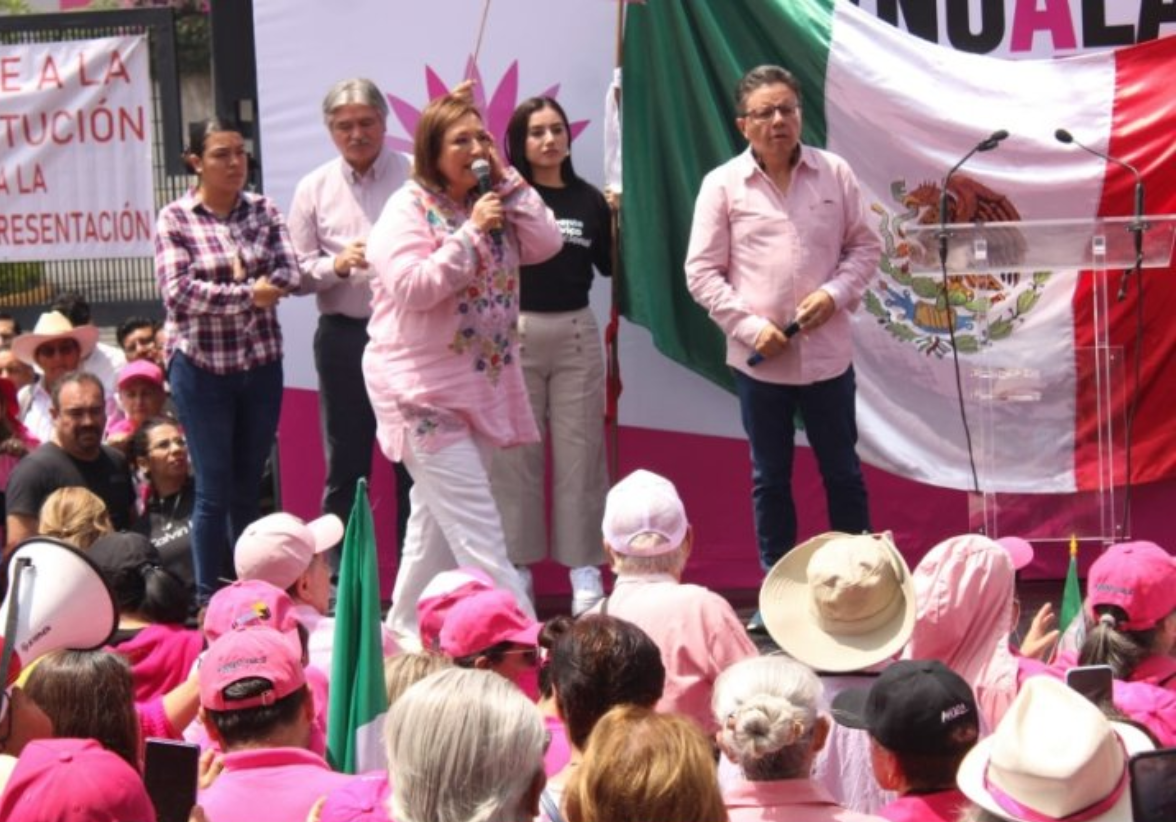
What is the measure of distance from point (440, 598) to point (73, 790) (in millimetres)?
2140

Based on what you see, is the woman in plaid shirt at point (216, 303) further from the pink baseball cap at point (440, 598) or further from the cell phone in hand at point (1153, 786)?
the cell phone in hand at point (1153, 786)

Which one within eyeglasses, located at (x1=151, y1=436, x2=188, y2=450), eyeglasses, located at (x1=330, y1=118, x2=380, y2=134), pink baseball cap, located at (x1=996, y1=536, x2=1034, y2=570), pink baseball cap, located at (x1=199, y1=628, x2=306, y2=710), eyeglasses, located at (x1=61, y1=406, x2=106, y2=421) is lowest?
pink baseball cap, located at (x1=996, y1=536, x2=1034, y2=570)

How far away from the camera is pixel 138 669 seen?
5.66m

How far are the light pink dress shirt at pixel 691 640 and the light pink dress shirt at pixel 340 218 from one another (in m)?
3.25

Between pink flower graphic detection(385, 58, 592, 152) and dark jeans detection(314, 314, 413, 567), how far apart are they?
827mm

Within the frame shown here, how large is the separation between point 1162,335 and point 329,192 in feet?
10.8

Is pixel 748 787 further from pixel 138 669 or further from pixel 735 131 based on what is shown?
pixel 735 131

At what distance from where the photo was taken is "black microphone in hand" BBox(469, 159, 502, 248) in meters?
7.08

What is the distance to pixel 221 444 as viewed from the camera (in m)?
7.84

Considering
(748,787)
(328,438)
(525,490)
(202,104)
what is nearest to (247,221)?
(328,438)

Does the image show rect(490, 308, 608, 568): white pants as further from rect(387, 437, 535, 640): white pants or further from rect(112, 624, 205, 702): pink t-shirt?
rect(112, 624, 205, 702): pink t-shirt

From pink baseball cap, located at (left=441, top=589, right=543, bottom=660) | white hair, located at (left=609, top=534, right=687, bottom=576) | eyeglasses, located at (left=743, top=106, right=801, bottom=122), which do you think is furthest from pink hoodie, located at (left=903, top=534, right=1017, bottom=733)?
eyeglasses, located at (left=743, top=106, right=801, bottom=122)

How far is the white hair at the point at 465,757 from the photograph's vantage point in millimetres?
3400

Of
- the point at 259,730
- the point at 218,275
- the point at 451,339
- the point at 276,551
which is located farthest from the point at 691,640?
the point at 218,275
